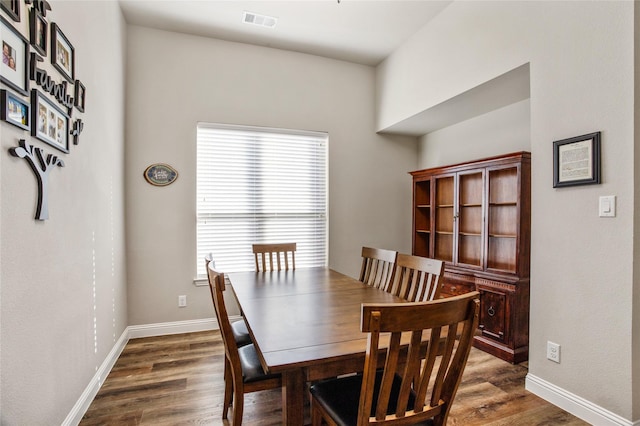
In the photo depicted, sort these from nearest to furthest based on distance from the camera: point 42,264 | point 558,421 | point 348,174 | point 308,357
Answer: point 308,357, point 42,264, point 558,421, point 348,174

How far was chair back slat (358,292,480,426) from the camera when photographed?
3.33ft

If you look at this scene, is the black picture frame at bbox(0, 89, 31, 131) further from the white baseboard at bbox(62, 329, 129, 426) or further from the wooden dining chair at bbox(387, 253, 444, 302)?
the wooden dining chair at bbox(387, 253, 444, 302)

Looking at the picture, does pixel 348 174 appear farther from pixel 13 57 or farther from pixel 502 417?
pixel 13 57

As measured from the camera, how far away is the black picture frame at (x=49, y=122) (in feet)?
4.81

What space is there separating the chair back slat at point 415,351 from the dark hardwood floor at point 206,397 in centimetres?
101

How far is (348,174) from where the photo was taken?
424cm

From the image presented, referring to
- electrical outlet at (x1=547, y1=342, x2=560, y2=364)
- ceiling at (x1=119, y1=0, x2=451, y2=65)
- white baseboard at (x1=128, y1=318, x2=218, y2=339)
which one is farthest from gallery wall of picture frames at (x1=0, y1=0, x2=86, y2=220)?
electrical outlet at (x1=547, y1=342, x2=560, y2=364)

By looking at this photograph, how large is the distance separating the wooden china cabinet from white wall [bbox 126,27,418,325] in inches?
33.2

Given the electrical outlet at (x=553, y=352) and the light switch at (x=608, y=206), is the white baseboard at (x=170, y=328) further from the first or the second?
the light switch at (x=608, y=206)

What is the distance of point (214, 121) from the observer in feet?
12.0

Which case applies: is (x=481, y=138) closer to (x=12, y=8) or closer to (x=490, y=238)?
(x=490, y=238)

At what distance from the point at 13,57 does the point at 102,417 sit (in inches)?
79.2

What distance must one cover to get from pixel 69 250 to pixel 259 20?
2711 millimetres

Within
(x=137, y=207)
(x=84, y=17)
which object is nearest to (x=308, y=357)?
(x=84, y=17)
